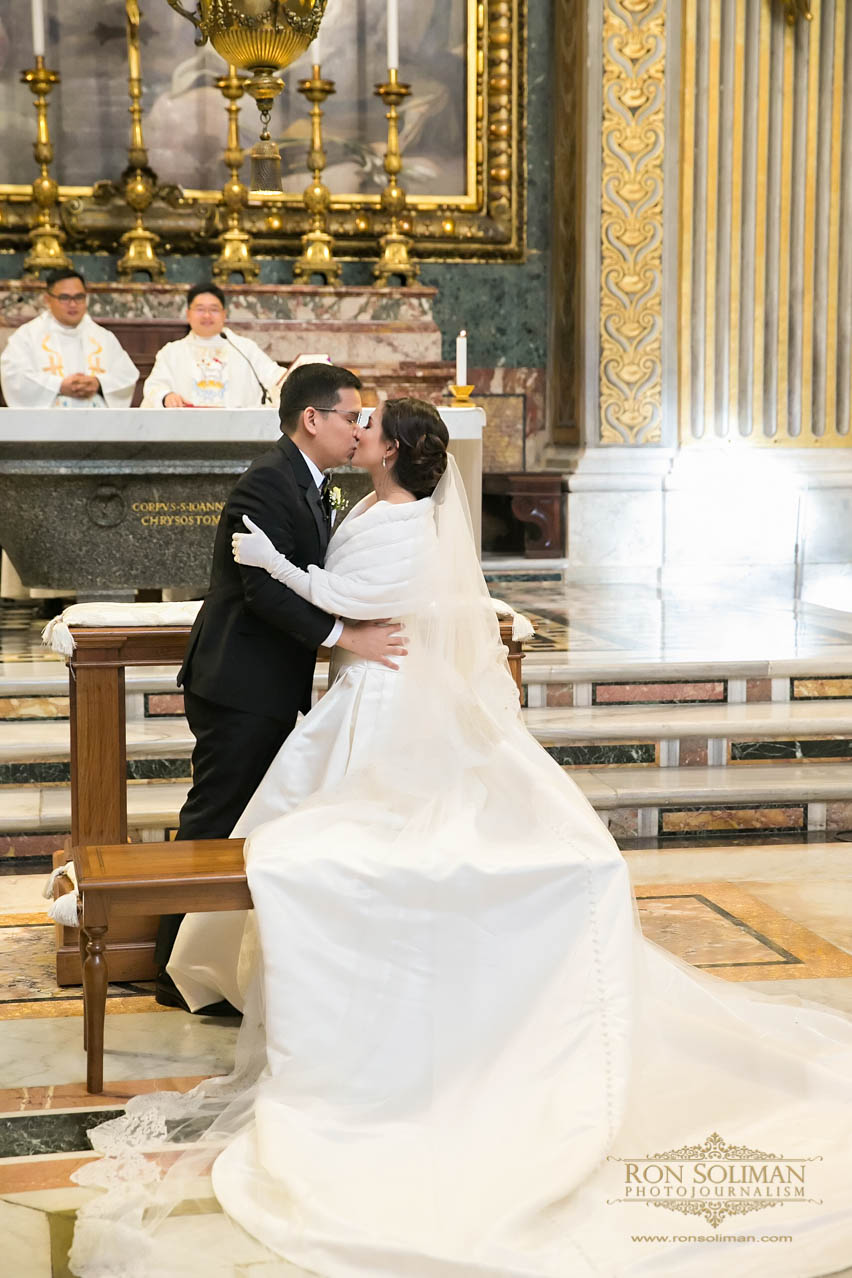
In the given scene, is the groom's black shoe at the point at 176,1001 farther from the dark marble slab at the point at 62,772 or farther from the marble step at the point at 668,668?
the marble step at the point at 668,668

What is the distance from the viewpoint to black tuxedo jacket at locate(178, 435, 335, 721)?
3682mm

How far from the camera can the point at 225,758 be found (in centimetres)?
389

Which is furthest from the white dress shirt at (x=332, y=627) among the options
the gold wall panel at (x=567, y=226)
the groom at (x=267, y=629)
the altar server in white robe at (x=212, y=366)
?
the gold wall panel at (x=567, y=226)

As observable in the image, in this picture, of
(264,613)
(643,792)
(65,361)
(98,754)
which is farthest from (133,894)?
(65,361)

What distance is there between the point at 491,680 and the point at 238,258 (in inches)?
272

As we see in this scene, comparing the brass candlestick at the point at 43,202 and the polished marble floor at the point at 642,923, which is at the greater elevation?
the brass candlestick at the point at 43,202

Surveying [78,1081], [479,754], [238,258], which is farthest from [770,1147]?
[238,258]

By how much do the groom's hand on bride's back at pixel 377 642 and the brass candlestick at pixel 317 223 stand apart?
6.72m

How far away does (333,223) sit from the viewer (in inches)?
416

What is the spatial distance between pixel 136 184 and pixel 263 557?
7.04 metres

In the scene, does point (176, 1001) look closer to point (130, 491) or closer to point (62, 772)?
point (62, 772)

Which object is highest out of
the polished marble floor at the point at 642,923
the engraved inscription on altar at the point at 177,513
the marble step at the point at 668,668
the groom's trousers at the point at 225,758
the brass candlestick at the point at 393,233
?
the brass candlestick at the point at 393,233

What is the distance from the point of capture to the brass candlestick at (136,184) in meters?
9.77

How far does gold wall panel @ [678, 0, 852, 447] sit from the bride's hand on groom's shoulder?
294 inches
